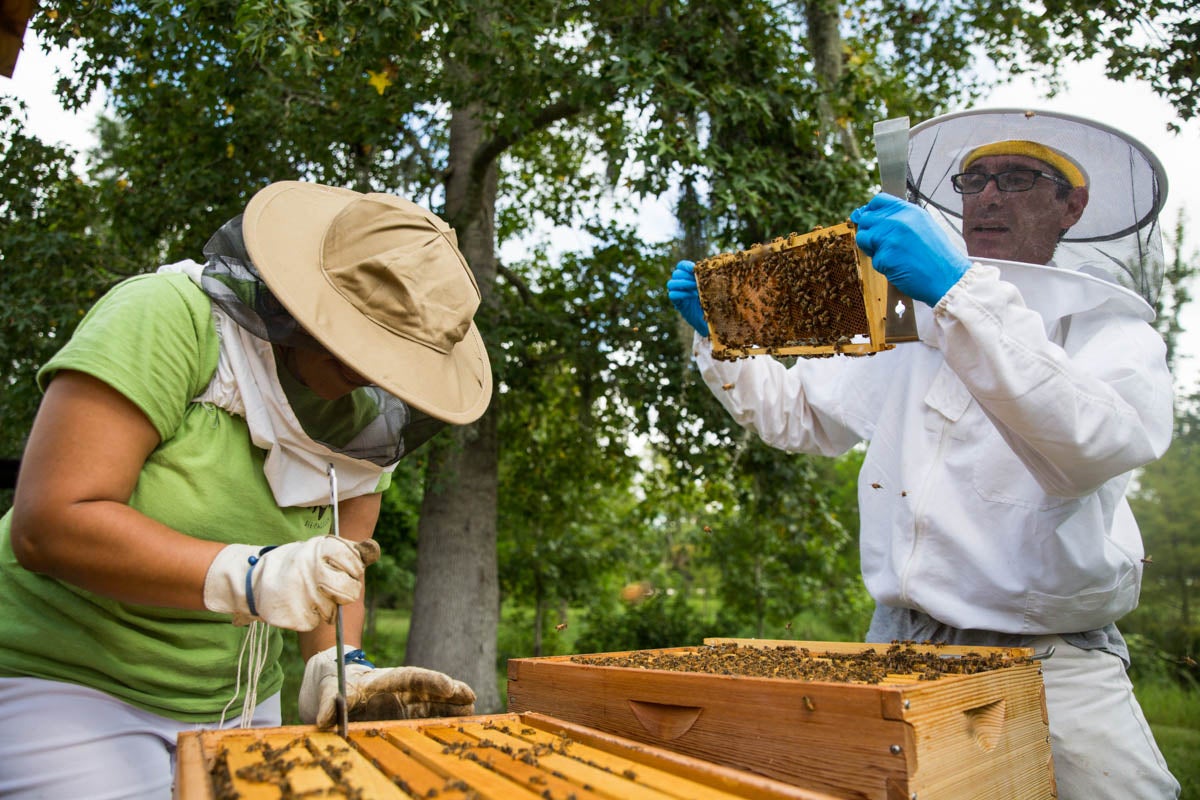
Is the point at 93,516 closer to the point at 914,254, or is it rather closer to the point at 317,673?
the point at 317,673

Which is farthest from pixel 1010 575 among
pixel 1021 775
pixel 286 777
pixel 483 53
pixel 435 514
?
pixel 435 514

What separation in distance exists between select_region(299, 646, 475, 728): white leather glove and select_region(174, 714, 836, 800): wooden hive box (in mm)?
127

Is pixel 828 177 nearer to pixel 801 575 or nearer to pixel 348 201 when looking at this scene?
pixel 348 201

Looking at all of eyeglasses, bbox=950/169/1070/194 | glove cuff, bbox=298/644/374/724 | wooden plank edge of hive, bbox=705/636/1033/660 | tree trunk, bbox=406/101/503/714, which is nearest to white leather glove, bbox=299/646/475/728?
glove cuff, bbox=298/644/374/724

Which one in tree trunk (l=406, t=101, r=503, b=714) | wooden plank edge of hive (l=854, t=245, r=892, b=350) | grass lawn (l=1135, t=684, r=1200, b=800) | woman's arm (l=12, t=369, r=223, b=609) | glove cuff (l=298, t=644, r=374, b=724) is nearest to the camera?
woman's arm (l=12, t=369, r=223, b=609)

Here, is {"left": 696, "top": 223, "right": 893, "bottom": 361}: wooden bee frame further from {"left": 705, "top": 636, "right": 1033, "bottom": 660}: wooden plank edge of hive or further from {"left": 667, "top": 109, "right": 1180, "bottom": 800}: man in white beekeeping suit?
{"left": 705, "top": 636, "right": 1033, "bottom": 660}: wooden plank edge of hive

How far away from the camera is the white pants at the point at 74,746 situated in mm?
1760

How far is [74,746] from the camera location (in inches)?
71.2

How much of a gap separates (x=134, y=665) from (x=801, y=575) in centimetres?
1108

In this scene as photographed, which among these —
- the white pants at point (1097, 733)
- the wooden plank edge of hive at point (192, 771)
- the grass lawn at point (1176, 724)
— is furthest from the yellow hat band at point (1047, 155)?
the grass lawn at point (1176, 724)

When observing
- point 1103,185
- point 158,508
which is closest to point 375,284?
point 158,508

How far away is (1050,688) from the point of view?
238 centimetres

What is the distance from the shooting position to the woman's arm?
1685mm

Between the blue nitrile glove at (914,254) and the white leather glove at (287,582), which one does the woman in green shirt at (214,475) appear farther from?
the blue nitrile glove at (914,254)
